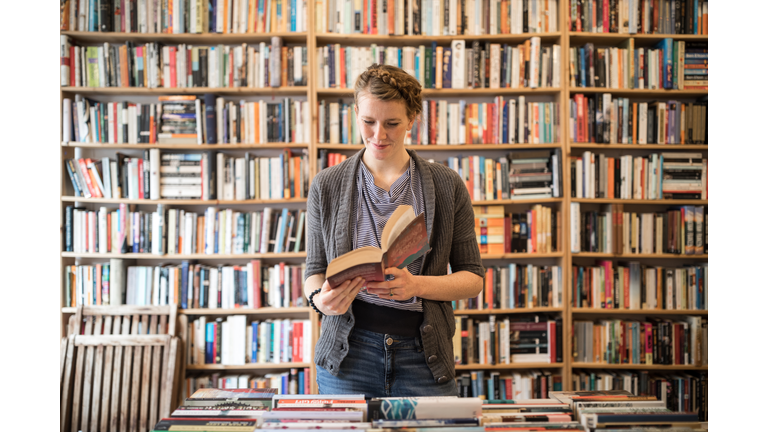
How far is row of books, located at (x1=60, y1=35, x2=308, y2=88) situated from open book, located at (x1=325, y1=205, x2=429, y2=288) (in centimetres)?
188

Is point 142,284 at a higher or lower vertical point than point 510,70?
lower

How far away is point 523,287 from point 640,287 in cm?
71

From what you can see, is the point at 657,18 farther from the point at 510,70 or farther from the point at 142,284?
the point at 142,284

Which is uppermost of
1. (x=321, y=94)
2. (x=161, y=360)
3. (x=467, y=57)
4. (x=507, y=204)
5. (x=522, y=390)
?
(x=467, y=57)

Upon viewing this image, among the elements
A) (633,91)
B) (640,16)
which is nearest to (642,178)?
(633,91)

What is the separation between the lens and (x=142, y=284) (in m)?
2.68

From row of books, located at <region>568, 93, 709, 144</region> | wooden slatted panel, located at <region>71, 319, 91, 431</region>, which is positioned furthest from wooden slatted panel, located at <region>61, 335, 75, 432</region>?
row of books, located at <region>568, 93, 709, 144</region>

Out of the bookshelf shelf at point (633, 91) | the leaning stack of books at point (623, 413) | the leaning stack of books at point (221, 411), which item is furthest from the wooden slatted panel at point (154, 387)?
the bookshelf shelf at point (633, 91)

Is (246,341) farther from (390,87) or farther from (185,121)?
(390,87)

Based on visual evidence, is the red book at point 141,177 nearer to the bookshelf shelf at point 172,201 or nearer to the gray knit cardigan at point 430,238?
the bookshelf shelf at point 172,201

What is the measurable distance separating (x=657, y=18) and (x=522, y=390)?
2.35 metres

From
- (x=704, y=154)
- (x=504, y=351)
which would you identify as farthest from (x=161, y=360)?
(x=704, y=154)

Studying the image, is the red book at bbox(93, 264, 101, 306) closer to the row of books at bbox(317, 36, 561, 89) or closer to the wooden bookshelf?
the wooden bookshelf

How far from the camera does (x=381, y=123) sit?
3.94 ft
